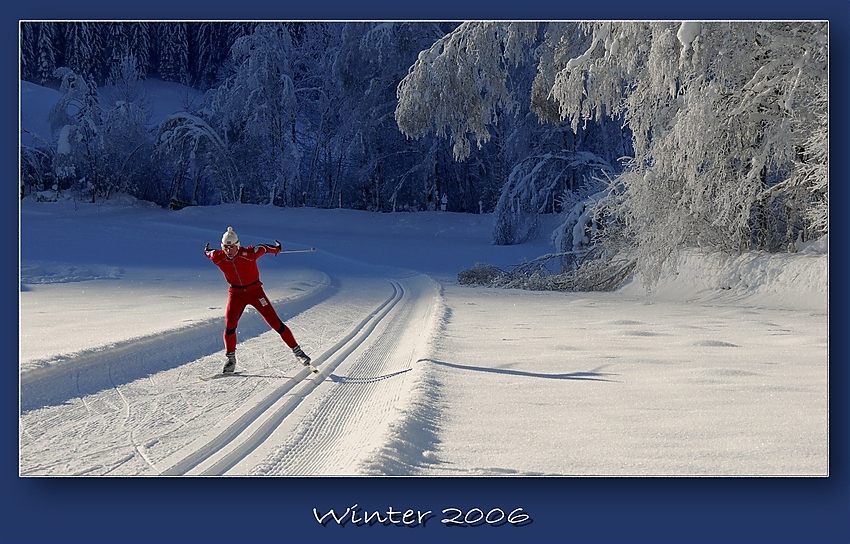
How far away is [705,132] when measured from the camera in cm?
857

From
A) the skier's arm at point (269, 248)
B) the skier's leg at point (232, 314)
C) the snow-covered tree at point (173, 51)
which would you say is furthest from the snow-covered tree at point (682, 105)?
the skier's leg at point (232, 314)

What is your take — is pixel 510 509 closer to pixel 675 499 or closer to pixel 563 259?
pixel 675 499

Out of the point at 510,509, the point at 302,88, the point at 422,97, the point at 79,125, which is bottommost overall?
the point at 510,509

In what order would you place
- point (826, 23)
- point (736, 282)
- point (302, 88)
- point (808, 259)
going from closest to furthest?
point (826, 23), point (808, 259), point (736, 282), point (302, 88)

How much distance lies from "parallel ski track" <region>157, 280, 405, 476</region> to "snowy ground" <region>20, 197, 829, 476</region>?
0.5 inches

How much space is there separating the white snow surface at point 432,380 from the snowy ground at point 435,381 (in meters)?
0.02

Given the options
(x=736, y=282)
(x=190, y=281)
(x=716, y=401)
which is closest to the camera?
(x=716, y=401)

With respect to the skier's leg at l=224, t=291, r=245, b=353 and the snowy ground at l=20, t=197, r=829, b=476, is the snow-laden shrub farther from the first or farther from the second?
the skier's leg at l=224, t=291, r=245, b=353

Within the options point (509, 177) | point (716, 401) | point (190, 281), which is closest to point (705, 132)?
point (716, 401)

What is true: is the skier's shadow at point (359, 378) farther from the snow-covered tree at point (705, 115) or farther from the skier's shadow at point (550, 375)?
the snow-covered tree at point (705, 115)

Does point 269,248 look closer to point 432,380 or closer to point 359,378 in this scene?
point 359,378

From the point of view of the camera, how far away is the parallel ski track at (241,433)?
3816mm

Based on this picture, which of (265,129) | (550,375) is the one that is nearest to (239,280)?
(550,375)

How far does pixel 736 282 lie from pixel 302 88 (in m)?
17.4
